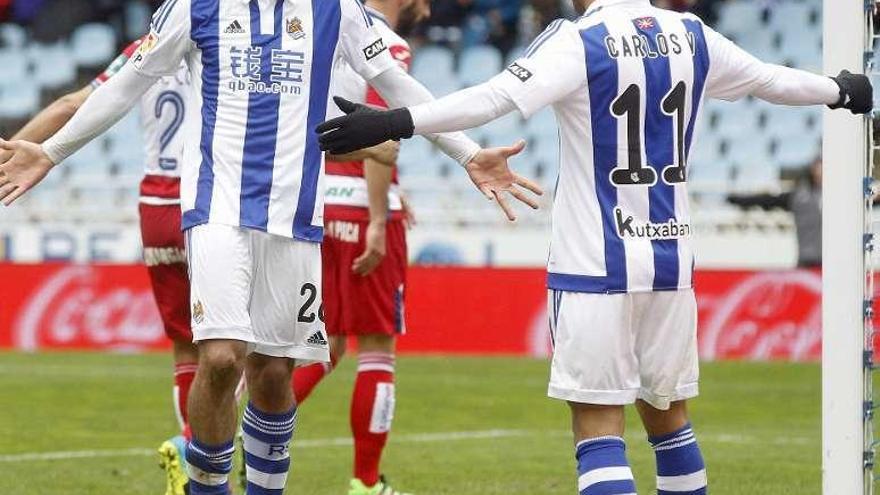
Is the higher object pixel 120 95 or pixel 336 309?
pixel 120 95

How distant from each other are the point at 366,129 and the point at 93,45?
20.7 metres

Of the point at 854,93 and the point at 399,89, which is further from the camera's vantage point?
the point at 399,89

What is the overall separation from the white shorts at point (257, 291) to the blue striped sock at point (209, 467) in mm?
382

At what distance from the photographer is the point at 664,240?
5.63m

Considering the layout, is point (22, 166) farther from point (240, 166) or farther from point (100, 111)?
point (240, 166)

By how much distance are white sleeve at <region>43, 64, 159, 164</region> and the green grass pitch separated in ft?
7.82

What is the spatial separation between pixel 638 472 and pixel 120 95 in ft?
12.9

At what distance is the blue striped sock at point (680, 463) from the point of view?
5871 mm

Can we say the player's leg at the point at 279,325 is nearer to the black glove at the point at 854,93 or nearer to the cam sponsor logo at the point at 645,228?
the cam sponsor logo at the point at 645,228

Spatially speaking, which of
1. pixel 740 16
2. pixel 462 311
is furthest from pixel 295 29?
pixel 740 16

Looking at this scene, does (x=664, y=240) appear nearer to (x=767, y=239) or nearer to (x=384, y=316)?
(x=384, y=316)

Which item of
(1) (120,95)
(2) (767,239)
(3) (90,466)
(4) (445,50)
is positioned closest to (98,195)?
(4) (445,50)

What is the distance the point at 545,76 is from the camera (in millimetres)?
5375

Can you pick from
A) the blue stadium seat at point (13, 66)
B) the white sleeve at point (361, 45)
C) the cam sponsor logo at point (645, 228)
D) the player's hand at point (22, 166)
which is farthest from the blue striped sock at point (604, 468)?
the blue stadium seat at point (13, 66)
